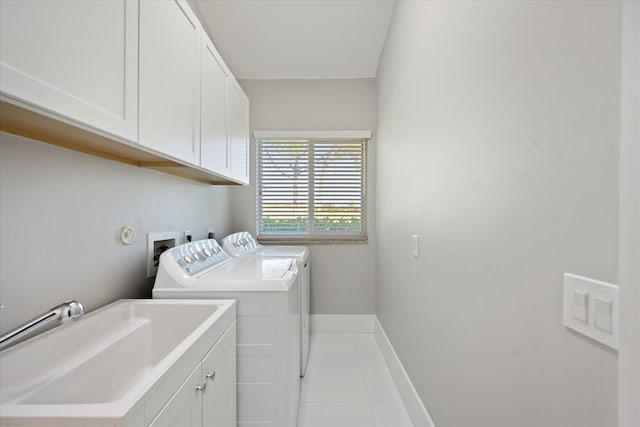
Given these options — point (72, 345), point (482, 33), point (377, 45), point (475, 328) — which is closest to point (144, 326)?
point (72, 345)

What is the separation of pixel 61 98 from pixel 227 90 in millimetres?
1442

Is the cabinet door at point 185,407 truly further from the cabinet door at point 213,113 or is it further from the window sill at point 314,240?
the window sill at point 314,240

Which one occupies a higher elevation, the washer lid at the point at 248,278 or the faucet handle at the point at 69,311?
the faucet handle at the point at 69,311

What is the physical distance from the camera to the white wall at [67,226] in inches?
35.1

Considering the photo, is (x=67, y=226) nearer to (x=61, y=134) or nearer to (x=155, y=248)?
(x=61, y=134)

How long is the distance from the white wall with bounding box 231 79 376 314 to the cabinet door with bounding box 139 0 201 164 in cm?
176

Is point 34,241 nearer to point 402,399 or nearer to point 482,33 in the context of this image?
point 482,33

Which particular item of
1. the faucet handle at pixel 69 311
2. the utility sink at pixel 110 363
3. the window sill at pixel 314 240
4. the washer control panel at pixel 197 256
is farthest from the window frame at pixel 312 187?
the faucet handle at pixel 69 311

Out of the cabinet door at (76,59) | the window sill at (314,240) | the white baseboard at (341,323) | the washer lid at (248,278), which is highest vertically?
the cabinet door at (76,59)

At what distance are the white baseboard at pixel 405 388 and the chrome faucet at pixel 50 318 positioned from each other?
5.23 feet

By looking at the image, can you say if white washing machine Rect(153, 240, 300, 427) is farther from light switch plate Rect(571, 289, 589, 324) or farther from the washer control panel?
light switch plate Rect(571, 289, 589, 324)

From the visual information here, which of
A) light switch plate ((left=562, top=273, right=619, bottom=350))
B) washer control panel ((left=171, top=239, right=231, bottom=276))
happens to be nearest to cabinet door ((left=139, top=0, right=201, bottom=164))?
washer control panel ((left=171, top=239, right=231, bottom=276))

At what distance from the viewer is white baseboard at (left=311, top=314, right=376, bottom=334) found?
10.5ft

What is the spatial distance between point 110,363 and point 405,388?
170 centimetres
